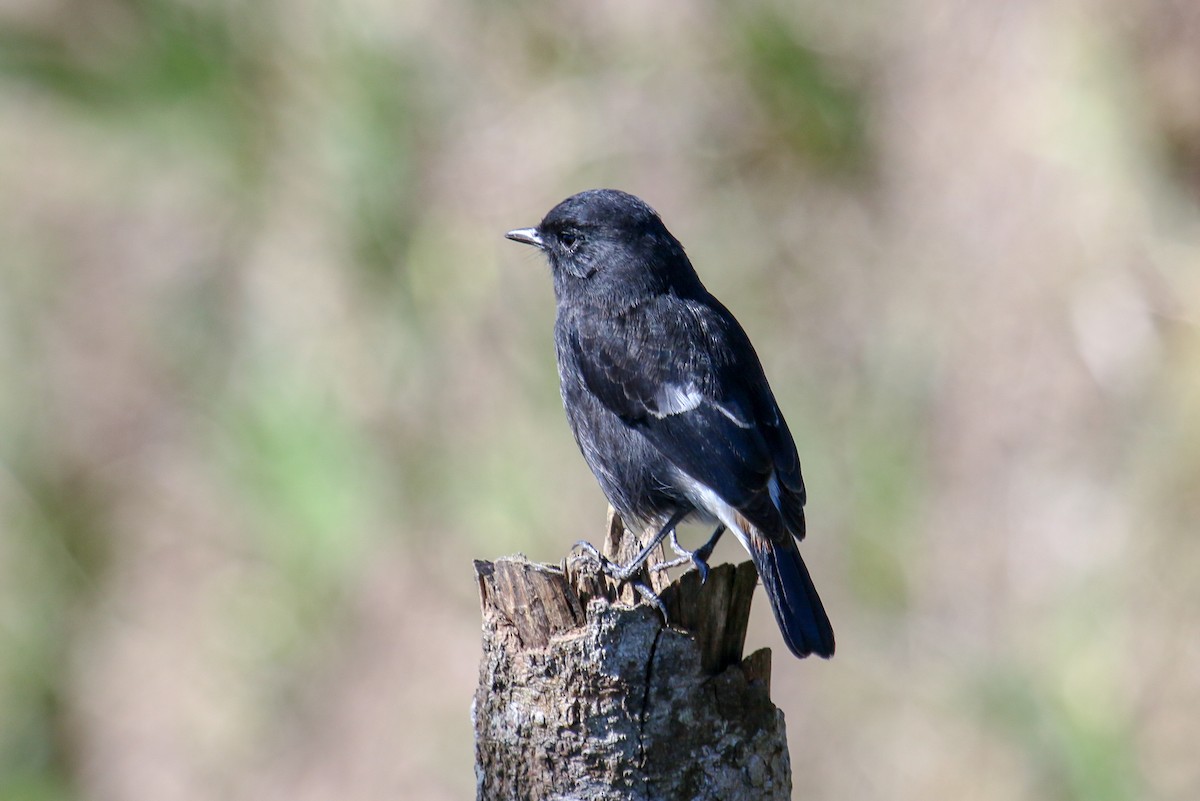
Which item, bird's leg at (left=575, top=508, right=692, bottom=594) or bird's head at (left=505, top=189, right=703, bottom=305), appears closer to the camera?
bird's leg at (left=575, top=508, right=692, bottom=594)

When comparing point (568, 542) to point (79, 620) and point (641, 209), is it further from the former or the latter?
point (79, 620)

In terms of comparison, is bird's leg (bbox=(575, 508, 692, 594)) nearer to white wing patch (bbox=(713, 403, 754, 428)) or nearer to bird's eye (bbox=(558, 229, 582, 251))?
white wing patch (bbox=(713, 403, 754, 428))

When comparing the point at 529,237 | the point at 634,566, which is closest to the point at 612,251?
the point at 529,237

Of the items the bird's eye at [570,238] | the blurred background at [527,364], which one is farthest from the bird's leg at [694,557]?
the blurred background at [527,364]

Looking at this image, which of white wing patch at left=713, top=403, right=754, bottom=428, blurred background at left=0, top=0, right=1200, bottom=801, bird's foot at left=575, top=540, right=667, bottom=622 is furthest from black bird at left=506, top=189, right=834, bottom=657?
blurred background at left=0, top=0, right=1200, bottom=801

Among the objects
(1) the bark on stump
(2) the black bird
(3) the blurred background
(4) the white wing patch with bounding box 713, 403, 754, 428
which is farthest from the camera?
(3) the blurred background

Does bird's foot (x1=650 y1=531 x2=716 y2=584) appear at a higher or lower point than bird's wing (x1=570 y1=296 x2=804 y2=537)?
lower

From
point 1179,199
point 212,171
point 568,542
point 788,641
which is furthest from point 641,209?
point 212,171

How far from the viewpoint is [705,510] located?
414 cm

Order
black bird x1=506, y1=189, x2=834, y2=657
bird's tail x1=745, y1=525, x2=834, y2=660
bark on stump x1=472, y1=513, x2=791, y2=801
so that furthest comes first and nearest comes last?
black bird x1=506, y1=189, x2=834, y2=657, bird's tail x1=745, y1=525, x2=834, y2=660, bark on stump x1=472, y1=513, x2=791, y2=801

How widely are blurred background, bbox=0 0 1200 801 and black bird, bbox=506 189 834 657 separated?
2.27 metres

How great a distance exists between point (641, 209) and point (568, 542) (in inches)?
113

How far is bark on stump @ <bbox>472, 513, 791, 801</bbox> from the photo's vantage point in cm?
281

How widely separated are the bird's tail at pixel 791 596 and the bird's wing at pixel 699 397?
0.41 feet
